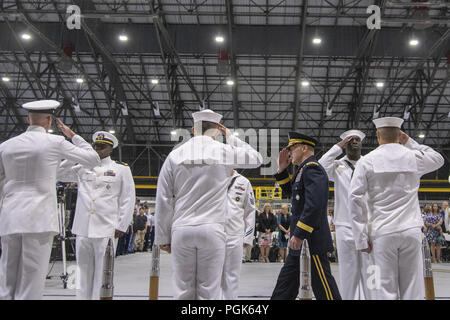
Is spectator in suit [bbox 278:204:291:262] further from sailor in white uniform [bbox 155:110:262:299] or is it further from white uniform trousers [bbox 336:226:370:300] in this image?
sailor in white uniform [bbox 155:110:262:299]

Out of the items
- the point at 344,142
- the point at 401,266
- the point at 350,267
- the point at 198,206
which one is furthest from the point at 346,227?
the point at 198,206

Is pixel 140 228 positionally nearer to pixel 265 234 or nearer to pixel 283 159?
pixel 265 234

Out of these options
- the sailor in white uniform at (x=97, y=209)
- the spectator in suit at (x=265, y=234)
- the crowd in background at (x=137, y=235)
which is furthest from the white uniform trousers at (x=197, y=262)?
the crowd in background at (x=137, y=235)

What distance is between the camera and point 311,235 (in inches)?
121

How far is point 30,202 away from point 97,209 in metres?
1.07

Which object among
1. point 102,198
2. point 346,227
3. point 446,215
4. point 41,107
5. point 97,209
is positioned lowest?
point 346,227

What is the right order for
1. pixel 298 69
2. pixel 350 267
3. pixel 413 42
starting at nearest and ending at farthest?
pixel 350 267
pixel 413 42
pixel 298 69

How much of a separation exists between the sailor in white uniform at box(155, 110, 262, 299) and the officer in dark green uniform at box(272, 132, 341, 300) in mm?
556

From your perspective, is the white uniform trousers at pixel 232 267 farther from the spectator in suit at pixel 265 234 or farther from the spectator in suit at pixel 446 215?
the spectator in suit at pixel 446 215

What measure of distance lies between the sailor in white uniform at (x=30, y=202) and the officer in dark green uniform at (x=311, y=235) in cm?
155

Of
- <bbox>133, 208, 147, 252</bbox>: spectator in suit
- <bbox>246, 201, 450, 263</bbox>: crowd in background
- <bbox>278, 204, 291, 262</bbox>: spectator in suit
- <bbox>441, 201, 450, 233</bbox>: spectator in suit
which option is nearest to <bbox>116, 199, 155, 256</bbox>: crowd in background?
<bbox>133, 208, 147, 252</bbox>: spectator in suit

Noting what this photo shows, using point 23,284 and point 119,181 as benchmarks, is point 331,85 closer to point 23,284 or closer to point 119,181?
point 119,181
